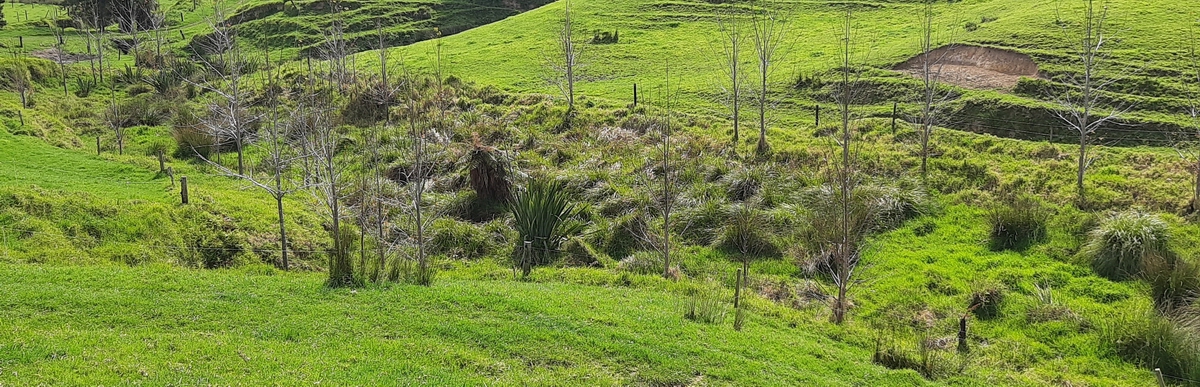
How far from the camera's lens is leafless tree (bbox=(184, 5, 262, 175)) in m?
25.4

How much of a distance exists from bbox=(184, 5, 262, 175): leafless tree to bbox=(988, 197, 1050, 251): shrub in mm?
23881

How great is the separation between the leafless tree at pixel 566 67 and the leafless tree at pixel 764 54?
9.59 m

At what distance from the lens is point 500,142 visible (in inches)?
1246

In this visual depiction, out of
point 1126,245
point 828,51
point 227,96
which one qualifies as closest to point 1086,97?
point 1126,245

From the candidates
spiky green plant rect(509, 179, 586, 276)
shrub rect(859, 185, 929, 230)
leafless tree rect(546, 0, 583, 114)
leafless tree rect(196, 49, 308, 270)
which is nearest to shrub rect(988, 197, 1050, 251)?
shrub rect(859, 185, 929, 230)

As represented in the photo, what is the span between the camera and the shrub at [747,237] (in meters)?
20.8

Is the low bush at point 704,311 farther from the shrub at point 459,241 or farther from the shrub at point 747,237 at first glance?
the shrub at point 459,241

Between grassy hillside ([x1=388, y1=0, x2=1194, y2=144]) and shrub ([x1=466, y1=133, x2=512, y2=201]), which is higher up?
grassy hillside ([x1=388, y1=0, x2=1194, y2=144])

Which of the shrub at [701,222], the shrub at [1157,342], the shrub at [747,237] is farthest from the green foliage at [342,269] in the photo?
the shrub at [1157,342]

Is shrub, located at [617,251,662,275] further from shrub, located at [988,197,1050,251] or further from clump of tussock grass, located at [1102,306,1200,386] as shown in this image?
clump of tussock grass, located at [1102,306,1200,386]

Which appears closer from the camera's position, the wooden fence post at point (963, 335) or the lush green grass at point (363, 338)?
the lush green grass at point (363, 338)

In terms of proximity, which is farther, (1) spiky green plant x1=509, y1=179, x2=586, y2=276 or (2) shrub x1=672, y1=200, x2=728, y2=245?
(2) shrub x1=672, y1=200, x2=728, y2=245

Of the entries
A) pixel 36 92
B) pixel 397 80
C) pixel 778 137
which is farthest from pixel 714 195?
pixel 36 92

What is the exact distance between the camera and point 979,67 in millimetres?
33500
